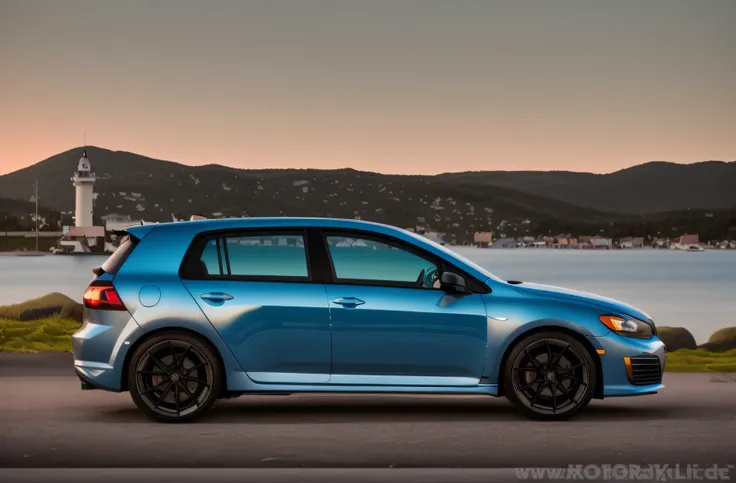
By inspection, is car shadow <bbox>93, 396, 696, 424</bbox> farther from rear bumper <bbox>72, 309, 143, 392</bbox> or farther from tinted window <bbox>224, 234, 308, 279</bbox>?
tinted window <bbox>224, 234, 308, 279</bbox>

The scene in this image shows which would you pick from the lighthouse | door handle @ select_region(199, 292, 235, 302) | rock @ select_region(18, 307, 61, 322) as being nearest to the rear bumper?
door handle @ select_region(199, 292, 235, 302)

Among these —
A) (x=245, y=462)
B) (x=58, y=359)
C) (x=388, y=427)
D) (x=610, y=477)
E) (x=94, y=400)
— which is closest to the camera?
(x=610, y=477)

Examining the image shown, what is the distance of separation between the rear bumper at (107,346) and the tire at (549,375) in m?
3.31

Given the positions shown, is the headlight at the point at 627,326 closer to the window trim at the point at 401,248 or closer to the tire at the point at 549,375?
the tire at the point at 549,375

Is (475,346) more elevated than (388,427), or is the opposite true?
(475,346)

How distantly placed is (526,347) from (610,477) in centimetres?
264

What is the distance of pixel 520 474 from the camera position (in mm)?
8344

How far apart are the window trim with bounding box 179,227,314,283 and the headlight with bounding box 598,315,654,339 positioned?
265cm

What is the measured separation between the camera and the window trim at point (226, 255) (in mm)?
10953

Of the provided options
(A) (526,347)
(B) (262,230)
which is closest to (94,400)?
(B) (262,230)

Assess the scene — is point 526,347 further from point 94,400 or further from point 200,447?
point 94,400

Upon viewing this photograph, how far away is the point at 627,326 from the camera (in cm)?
1112

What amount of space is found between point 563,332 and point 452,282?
1.13 m

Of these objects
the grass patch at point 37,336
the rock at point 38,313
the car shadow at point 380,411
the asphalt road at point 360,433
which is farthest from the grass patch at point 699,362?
the rock at point 38,313
